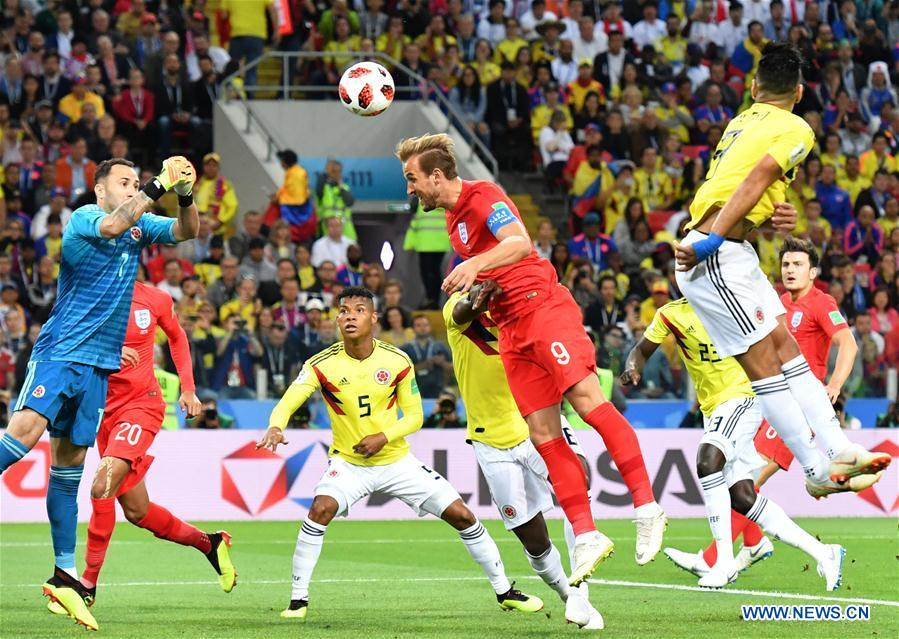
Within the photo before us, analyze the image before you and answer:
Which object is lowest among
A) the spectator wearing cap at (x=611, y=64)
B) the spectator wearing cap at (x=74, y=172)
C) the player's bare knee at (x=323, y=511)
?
the spectator wearing cap at (x=74, y=172)

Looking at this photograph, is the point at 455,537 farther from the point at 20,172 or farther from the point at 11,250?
the point at 20,172

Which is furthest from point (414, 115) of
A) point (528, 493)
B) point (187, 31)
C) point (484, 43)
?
point (528, 493)

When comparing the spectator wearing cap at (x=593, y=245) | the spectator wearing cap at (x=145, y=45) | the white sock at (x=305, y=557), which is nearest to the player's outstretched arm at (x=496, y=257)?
the white sock at (x=305, y=557)

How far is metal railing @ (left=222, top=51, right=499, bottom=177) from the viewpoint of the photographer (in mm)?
23375

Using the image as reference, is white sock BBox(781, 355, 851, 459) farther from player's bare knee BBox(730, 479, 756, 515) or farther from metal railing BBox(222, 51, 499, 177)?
metal railing BBox(222, 51, 499, 177)

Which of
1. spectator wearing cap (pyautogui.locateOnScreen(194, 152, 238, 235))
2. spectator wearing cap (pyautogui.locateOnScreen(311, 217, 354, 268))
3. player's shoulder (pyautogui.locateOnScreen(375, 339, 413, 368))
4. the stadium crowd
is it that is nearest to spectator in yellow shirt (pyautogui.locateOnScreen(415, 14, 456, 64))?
the stadium crowd

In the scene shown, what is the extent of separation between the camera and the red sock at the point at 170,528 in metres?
10.5

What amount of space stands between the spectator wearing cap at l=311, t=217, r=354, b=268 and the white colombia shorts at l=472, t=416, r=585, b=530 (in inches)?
437

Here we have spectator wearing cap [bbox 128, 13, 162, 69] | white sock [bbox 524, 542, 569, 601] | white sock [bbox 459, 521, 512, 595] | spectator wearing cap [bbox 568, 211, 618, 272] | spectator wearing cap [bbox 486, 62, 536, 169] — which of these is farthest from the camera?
spectator wearing cap [bbox 486, 62, 536, 169]

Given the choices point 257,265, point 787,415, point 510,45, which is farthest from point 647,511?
point 510,45

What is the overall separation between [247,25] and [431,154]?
1559 cm

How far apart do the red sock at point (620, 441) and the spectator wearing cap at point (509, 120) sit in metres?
16.1

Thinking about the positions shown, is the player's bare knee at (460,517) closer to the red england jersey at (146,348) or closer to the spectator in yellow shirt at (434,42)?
the red england jersey at (146,348)

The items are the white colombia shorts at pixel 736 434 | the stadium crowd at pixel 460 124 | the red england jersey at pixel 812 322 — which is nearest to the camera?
the white colombia shorts at pixel 736 434
